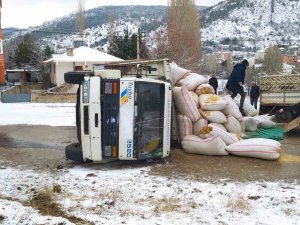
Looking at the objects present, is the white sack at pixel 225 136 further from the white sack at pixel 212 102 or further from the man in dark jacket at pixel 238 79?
the man in dark jacket at pixel 238 79

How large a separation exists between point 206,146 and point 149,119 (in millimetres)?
1433

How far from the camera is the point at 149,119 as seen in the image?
712 centimetres

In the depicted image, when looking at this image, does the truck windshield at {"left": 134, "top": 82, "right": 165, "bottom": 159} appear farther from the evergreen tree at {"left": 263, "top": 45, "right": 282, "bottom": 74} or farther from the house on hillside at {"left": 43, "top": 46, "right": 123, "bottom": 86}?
the evergreen tree at {"left": 263, "top": 45, "right": 282, "bottom": 74}

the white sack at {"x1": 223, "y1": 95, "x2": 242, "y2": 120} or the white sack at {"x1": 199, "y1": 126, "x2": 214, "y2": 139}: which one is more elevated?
the white sack at {"x1": 223, "y1": 95, "x2": 242, "y2": 120}

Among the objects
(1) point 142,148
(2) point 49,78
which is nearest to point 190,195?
(1) point 142,148

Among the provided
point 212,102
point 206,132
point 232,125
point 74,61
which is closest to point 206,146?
point 206,132

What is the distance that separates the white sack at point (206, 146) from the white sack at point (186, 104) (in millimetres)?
531

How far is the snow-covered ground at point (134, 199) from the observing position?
4836mm

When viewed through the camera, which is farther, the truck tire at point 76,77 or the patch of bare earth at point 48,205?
the truck tire at point 76,77

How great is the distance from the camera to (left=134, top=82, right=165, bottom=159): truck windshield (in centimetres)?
698

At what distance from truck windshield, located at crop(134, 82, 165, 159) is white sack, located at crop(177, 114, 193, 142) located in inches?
46.8

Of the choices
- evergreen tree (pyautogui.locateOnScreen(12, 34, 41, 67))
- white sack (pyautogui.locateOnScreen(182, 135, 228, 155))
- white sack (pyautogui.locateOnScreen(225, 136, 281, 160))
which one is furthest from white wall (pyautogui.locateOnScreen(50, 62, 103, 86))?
white sack (pyautogui.locateOnScreen(225, 136, 281, 160))

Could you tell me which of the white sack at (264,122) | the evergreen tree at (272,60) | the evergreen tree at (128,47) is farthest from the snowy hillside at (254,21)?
the white sack at (264,122)

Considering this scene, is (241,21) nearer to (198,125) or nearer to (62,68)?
(62,68)
